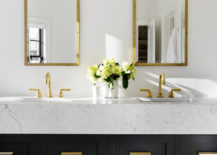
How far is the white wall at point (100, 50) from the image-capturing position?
2223 mm

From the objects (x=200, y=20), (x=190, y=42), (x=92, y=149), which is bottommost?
(x=92, y=149)

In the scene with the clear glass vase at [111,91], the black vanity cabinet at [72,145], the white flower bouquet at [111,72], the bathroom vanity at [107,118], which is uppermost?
the white flower bouquet at [111,72]

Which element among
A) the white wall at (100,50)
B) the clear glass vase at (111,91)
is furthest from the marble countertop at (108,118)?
the white wall at (100,50)

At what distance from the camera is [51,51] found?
7.29ft

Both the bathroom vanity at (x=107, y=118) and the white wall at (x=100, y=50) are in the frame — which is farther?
the white wall at (x=100, y=50)

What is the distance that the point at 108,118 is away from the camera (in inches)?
67.1

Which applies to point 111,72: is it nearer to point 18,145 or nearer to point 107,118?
point 107,118

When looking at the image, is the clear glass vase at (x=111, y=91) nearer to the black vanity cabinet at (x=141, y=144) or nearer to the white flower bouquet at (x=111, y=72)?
the white flower bouquet at (x=111, y=72)

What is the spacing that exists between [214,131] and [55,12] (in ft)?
5.66

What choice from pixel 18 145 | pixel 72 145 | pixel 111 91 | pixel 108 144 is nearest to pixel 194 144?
pixel 108 144

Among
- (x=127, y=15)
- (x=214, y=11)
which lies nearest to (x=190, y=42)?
(x=214, y=11)

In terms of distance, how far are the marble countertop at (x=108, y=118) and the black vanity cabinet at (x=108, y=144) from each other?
3.4 inches

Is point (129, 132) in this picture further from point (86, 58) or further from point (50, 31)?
point (50, 31)

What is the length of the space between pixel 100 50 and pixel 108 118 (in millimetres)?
783
